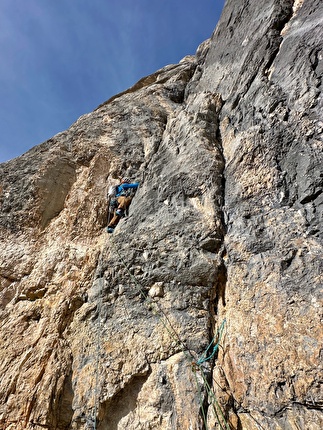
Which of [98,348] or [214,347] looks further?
[98,348]

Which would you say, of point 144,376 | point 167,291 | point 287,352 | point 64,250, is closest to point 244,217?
point 167,291

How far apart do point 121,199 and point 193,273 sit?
288cm

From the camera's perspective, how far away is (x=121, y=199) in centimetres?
688

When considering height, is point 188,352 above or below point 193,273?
below

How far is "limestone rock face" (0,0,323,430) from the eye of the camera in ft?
12.2

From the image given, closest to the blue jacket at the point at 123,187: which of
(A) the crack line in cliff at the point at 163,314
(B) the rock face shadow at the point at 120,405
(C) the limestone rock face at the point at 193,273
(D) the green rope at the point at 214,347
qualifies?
(C) the limestone rock face at the point at 193,273

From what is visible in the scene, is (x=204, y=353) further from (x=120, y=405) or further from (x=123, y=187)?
(x=123, y=187)

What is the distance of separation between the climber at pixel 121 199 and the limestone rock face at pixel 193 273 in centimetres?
36

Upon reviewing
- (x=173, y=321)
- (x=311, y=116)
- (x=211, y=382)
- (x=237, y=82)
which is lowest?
(x=211, y=382)

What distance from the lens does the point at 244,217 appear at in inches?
194

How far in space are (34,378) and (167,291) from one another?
248 cm

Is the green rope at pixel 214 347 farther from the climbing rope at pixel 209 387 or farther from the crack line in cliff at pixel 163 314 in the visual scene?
the crack line in cliff at pixel 163 314

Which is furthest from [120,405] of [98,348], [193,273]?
[193,273]

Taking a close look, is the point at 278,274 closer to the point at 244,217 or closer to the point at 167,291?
the point at 244,217
